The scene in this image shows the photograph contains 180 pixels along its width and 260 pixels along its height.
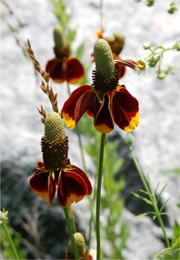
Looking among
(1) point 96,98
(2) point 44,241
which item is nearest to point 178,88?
(2) point 44,241

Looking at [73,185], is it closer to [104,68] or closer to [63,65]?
[104,68]

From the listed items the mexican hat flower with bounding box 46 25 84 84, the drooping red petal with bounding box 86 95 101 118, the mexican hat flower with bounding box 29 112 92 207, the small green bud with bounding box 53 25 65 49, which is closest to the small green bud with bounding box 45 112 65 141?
the mexican hat flower with bounding box 29 112 92 207

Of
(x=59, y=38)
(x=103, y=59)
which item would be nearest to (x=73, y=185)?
(x=103, y=59)

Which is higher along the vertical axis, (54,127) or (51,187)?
(54,127)

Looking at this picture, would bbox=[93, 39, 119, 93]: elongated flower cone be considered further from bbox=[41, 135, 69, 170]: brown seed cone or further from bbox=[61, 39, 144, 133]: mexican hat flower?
bbox=[41, 135, 69, 170]: brown seed cone

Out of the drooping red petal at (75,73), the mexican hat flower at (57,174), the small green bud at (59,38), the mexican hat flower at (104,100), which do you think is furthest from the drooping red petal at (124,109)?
the small green bud at (59,38)
